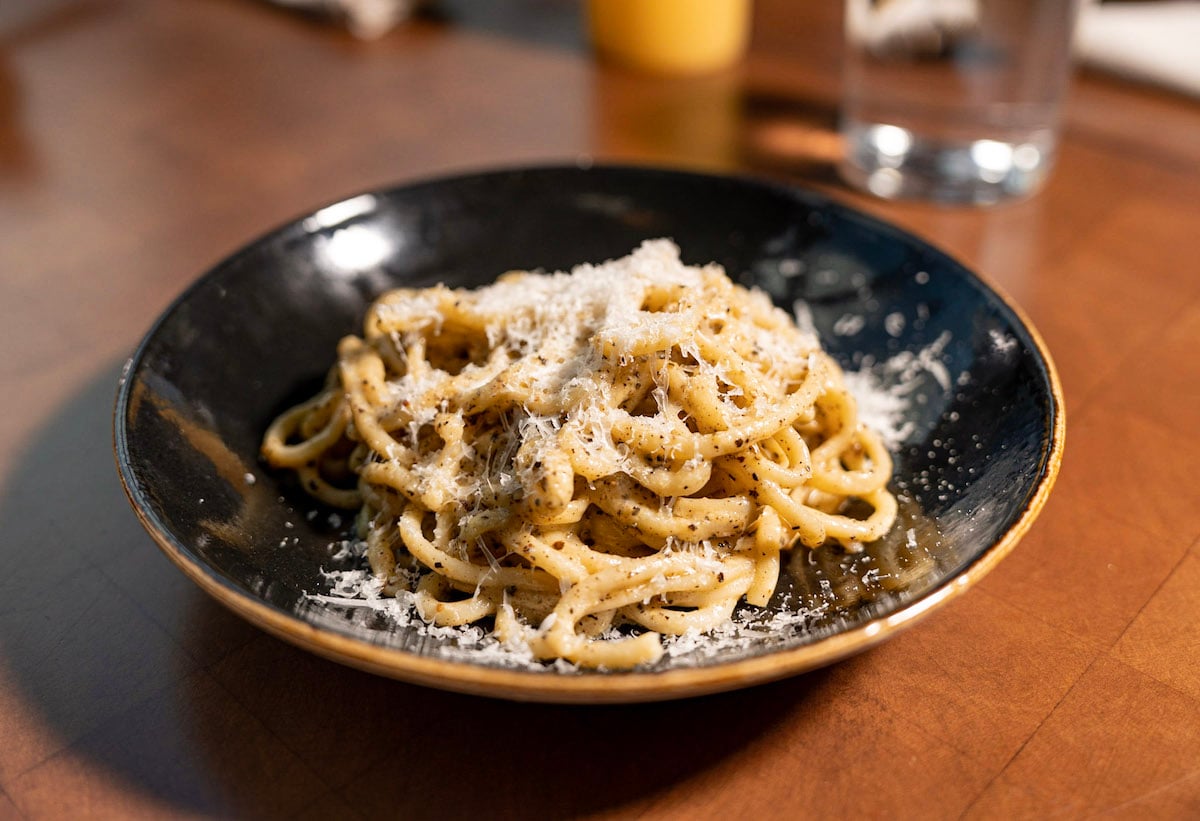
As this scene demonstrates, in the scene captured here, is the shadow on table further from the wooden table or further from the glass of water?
the glass of water

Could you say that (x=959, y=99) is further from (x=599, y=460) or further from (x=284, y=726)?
(x=284, y=726)

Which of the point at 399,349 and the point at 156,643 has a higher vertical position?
the point at 399,349

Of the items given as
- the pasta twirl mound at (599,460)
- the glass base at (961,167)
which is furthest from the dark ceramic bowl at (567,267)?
the glass base at (961,167)

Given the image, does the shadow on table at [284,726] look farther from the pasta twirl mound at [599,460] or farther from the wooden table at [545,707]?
the pasta twirl mound at [599,460]

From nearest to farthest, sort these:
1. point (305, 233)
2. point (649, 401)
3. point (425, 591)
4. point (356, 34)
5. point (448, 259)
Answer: point (425, 591)
point (649, 401)
point (305, 233)
point (448, 259)
point (356, 34)

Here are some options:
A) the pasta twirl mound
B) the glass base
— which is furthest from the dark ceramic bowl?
the glass base

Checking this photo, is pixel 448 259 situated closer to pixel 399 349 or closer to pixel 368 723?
pixel 399 349

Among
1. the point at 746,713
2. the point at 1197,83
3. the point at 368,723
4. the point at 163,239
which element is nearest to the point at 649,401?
the point at 746,713

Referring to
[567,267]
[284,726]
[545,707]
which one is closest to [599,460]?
[545,707]
